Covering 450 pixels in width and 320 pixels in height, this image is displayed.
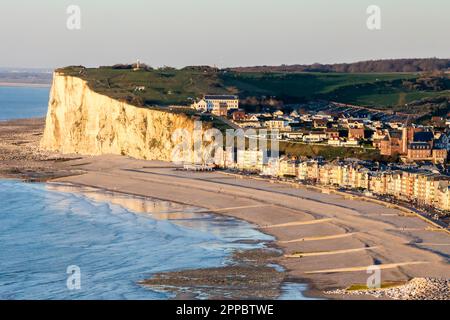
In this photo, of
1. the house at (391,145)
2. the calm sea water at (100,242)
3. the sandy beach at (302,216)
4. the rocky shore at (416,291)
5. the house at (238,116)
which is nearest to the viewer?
the rocky shore at (416,291)

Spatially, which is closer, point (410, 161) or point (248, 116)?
point (410, 161)

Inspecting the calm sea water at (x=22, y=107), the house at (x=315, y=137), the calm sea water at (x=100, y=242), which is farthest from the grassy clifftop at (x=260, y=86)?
the calm sea water at (x=100, y=242)

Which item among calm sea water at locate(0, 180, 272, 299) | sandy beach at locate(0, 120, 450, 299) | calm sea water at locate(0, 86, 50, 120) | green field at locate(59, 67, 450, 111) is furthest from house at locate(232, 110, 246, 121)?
calm sea water at locate(0, 86, 50, 120)

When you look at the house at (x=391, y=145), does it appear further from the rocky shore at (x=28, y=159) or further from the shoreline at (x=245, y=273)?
the shoreline at (x=245, y=273)

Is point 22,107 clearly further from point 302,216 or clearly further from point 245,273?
point 245,273

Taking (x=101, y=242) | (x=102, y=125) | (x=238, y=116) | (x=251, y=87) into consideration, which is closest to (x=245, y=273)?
(x=101, y=242)
